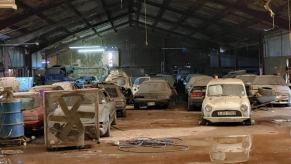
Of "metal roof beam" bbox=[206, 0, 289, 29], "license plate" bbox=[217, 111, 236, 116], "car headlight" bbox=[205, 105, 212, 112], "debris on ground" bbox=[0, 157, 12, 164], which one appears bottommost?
"debris on ground" bbox=[0, 157, 12, 164]

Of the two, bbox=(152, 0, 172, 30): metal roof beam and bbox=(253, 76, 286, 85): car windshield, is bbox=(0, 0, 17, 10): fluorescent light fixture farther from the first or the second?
bbox=(152, 0, 172, 30): metal roof beam

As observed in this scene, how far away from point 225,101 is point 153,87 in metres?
8.22

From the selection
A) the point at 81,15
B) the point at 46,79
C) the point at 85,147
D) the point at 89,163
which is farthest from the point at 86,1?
the point at 89,163

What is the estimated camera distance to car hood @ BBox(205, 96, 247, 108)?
14.7 m

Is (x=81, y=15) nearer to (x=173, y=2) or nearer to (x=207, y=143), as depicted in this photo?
(x=173, y=2)

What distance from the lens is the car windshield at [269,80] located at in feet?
73.5

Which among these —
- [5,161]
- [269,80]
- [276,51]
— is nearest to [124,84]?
[269,80]

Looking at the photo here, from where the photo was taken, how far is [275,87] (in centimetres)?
2170

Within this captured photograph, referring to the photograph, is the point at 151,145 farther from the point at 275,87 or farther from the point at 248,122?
the point at 275,87

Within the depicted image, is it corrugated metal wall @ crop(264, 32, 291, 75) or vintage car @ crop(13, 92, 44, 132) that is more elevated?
corrugated metal wall @ crop(264, 32, 291, 75)

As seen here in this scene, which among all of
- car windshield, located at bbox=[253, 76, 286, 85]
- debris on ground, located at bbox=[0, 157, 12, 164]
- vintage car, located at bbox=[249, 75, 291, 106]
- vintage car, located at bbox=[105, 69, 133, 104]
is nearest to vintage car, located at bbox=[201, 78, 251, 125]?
vintage car, located at bbox=[249, 75, 291, 106]

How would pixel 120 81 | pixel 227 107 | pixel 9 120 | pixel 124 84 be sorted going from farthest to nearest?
pixel 120 81 < pixel 124 84 < pixel 227 107 < pixel 9 120

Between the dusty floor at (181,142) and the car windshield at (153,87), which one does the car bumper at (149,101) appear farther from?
the dusty floor at (181,142)

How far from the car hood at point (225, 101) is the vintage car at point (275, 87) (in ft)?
17.5
